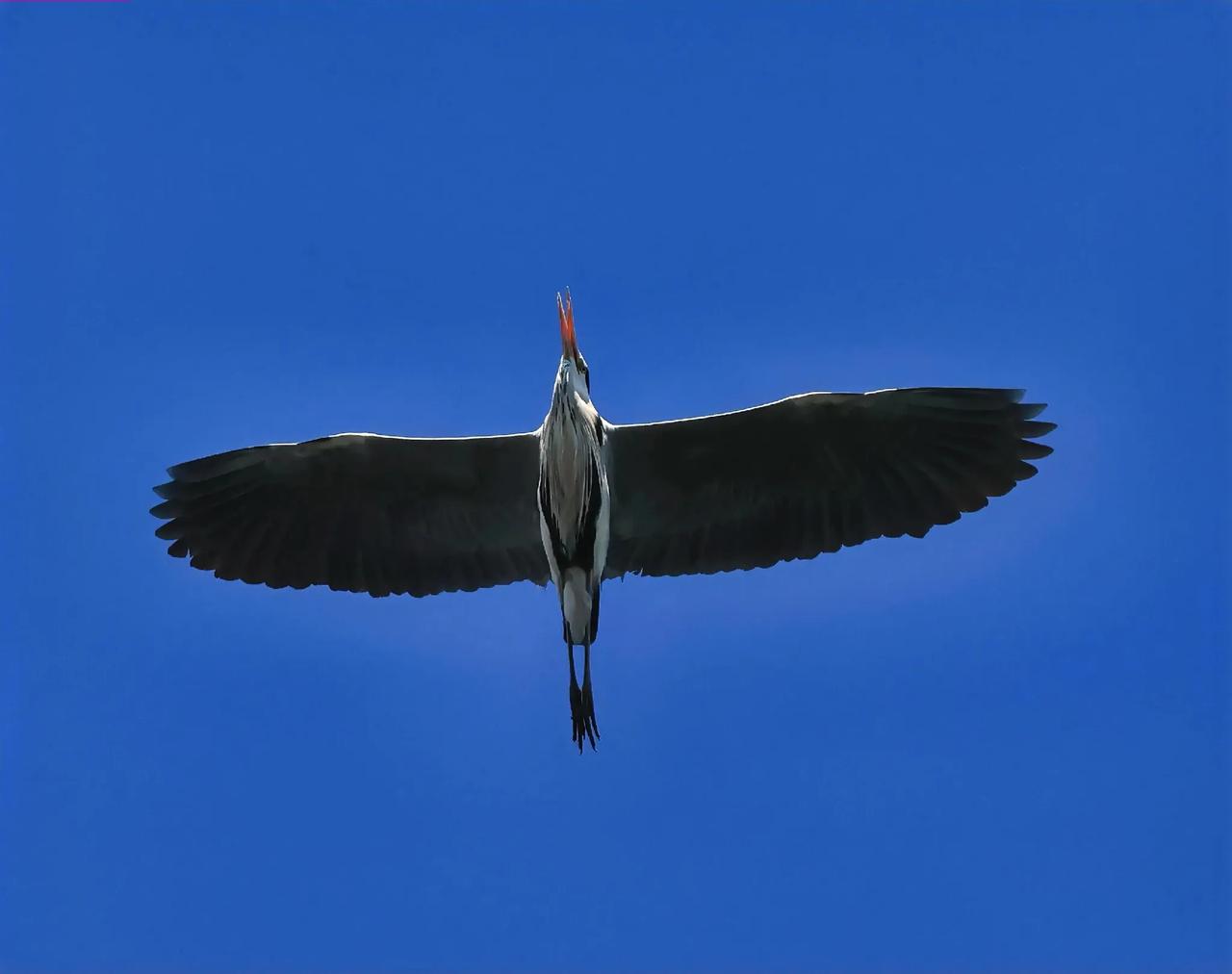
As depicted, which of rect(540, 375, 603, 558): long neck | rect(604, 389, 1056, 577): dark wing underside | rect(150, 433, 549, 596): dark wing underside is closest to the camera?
rect(540, 375, 603, 558): long neck

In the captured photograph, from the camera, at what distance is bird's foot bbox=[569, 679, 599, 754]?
39.8 ft

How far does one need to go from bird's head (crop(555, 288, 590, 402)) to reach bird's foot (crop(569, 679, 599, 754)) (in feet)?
7.28

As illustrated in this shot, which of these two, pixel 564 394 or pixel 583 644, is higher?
pixel 564 394

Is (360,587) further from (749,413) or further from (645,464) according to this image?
(749,413)

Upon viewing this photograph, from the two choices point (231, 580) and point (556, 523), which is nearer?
point (556, 523)

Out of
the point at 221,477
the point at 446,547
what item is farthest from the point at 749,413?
the point at 221,477

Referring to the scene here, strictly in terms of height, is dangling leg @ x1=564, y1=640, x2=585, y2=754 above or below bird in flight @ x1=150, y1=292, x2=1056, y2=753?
below

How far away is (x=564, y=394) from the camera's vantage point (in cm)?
1173

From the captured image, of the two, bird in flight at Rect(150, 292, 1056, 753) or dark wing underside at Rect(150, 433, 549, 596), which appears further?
dark wing underside at Rect(150, 433, 549, 596)

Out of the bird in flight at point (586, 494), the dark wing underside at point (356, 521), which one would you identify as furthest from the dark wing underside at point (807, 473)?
the dark wing underside at point (356, 521)

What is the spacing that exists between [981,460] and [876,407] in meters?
0.90

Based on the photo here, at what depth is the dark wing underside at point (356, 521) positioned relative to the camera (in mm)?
12477

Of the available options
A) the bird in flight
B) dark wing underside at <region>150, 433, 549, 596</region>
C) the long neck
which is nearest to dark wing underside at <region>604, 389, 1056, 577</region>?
the bird in flight

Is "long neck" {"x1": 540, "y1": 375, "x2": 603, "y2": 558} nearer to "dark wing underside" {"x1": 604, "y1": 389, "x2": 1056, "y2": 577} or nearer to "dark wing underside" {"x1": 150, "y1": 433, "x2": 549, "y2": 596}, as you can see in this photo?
"dark wing underside" {"x1": 604, "y1": 389, "x2": 1056, "y2": 577}
